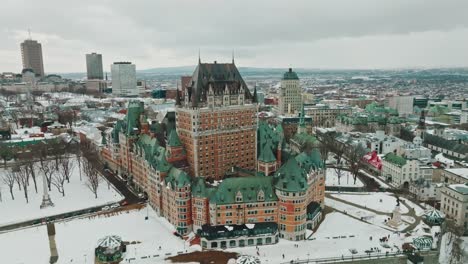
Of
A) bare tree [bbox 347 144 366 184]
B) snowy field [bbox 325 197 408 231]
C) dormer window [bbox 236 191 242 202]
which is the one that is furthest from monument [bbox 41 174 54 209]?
bare tree [bbox 347 144 366 184]

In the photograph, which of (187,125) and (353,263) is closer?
(353,263)

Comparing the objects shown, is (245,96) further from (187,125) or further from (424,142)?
(424,142)

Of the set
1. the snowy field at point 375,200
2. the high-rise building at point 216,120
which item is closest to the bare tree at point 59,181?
the high-rise building at point 216,120

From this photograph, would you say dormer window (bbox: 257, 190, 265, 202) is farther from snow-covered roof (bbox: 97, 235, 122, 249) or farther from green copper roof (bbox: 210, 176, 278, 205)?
snow-covered roof (bbox: 97, 235, 122, 249)


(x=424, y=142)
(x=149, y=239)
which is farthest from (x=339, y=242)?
(x=424, y=142)

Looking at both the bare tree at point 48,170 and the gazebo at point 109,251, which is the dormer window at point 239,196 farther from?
the bare tree at point 48,170

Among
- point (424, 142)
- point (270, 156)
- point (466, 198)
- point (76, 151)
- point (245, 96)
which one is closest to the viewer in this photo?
point (466, 198)
